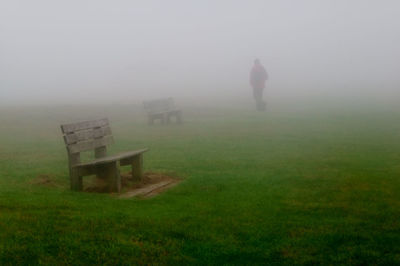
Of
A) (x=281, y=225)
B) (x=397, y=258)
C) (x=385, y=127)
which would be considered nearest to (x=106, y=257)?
(x=281, y=225)

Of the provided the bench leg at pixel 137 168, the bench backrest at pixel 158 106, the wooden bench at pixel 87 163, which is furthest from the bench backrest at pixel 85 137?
the bench backrest at pixel 158 106

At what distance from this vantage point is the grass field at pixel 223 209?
6.32 metres

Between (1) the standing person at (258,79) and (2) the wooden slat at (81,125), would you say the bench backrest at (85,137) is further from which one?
(1) the standing person at (258,79)

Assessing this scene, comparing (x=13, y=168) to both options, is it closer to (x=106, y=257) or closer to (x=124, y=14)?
(x=106, y=257)

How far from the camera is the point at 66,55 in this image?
125188 millimetres

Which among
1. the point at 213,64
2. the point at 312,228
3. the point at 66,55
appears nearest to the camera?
the point at 312,228

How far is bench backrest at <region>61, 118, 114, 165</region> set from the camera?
32.5ft

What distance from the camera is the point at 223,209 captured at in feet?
27.4

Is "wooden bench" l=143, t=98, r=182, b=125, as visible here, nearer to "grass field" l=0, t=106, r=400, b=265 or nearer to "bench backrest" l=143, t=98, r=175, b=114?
"bench backrest" l=143, t=98, r=175, b=114

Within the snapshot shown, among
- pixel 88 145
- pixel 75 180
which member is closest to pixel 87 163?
pixel 75 180

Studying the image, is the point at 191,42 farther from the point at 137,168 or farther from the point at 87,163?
the point at 87,163

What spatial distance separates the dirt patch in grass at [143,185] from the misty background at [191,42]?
58.0 metres

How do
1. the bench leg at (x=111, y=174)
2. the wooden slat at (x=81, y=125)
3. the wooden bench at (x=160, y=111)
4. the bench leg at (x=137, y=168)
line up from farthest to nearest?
the wooden bench at (x=160, y=111) → the bench leg at (x=137, y=168) → the bench leg at (x=111, y=174) → the wooden slat at (x=81, y=125)

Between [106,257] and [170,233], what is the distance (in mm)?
1107
